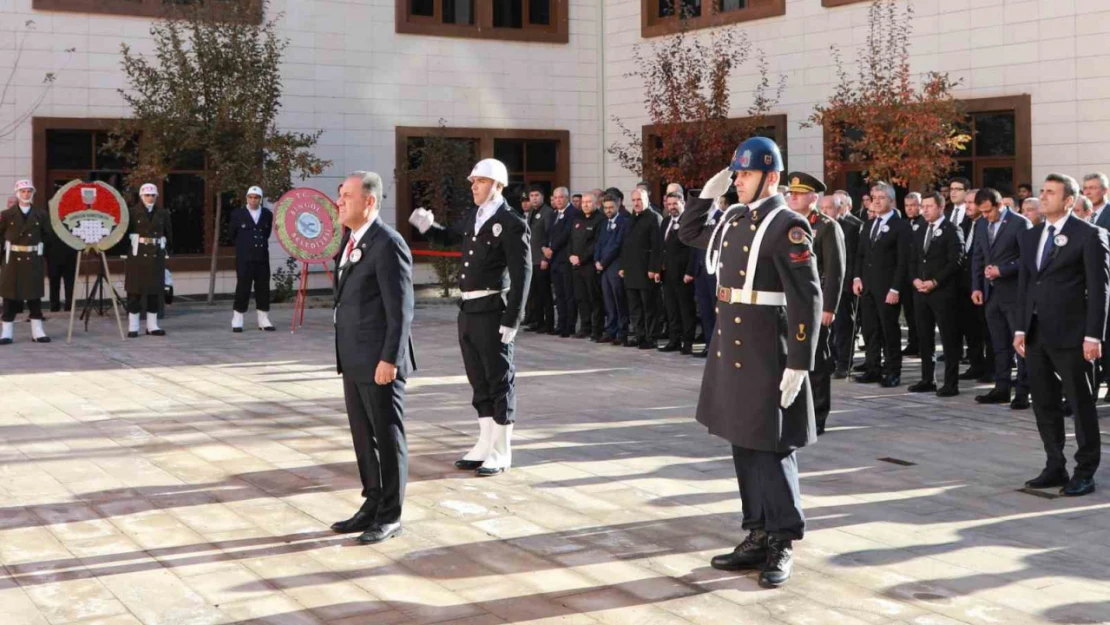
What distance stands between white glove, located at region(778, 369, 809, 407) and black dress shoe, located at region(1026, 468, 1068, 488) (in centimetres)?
274

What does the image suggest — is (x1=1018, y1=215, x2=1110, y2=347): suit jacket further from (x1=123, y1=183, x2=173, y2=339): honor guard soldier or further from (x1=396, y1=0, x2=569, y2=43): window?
(x1=396, y1=0, x2=569, y2=43): window

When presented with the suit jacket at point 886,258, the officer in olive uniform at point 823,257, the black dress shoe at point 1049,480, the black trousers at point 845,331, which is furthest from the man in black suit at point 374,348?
the suit jacket at point 886,258

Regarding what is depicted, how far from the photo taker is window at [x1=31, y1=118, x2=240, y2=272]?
2078cm

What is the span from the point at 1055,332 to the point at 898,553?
2265mm

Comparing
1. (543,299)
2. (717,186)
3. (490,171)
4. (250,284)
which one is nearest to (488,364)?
(490,171)

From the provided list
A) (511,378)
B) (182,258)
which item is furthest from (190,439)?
(182,258)

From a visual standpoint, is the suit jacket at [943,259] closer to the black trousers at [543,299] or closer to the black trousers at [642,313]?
the black trousers at [642,313]

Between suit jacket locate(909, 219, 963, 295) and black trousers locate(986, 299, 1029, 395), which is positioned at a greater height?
suit jacket locate(909, 219, 963, 295)

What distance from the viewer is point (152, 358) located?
14.6 meters

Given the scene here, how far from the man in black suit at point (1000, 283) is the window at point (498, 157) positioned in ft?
38.7

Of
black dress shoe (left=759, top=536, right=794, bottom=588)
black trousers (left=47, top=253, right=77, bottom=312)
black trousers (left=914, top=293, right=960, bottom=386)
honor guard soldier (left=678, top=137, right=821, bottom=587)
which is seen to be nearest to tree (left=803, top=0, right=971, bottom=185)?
black trousers (left=914, top=293, right=960, bottom=386)

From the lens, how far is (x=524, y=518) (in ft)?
23.2

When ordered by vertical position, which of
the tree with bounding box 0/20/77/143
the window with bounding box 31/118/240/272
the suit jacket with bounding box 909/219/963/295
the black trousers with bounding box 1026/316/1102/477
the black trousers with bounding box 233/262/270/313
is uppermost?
the tree with bounding box 0/20/77/143

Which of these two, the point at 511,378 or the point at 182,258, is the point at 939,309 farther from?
the point at 182,258
